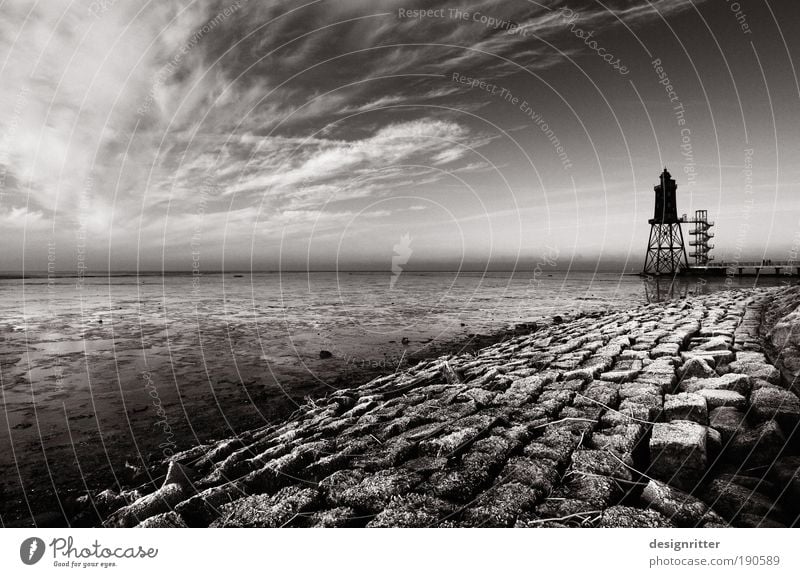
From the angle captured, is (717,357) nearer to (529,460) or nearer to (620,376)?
(620,376)

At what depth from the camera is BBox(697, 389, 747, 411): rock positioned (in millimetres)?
3453

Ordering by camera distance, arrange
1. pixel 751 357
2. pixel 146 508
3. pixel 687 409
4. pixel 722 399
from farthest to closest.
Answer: pixel 751 357 < pixel 722 399 < pixel 687 409 < pixel 146 508

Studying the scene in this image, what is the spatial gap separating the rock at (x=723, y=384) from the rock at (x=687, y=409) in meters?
0.56

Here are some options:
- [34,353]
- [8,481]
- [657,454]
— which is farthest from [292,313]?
[657,454]

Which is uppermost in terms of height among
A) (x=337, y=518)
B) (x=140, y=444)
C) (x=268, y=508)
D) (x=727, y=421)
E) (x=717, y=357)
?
(x=717, y=357)

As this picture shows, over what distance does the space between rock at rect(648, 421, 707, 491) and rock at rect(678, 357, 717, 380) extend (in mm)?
2210

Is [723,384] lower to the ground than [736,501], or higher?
higher

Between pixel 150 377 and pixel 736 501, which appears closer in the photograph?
pixel 736 501

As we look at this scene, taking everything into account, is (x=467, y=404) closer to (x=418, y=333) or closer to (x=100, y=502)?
→ (x=100, y=502)

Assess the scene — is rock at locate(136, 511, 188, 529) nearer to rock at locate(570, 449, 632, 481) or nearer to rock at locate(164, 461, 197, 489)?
rock at locate(164, 461, 197, 489)

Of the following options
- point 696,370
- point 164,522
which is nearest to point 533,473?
point 164,522

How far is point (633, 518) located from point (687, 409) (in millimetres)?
1626

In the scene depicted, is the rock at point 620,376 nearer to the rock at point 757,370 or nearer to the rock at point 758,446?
the rock at point 757,370

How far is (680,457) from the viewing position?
270 centimetres
